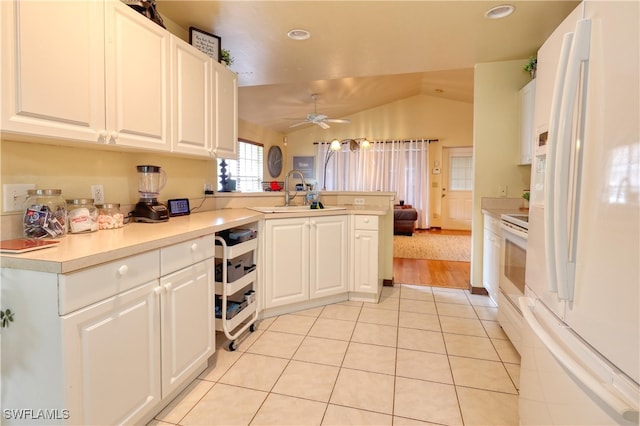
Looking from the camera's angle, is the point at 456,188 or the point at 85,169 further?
the point at 456,188

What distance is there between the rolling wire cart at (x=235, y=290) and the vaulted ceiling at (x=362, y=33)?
1571 mm

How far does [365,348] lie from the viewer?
2.26 metres

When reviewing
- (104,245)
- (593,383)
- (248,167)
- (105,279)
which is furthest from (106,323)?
(248,167)

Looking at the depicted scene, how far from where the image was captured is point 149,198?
81.0 inches

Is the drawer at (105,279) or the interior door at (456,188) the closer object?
the drawer at (105,279)

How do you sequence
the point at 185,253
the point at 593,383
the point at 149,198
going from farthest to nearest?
the point at 149,198 → the point at 185,253 → the point at 593,383

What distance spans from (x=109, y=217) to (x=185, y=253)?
462 millimetres

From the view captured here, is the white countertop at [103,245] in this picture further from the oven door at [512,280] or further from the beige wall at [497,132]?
the beige wall at [497,132]

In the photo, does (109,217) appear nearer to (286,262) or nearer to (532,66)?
(286,262)

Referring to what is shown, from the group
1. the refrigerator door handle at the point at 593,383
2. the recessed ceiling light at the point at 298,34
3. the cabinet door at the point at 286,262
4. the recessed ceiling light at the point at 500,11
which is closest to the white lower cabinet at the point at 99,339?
the cabinet door at the point at 286,262

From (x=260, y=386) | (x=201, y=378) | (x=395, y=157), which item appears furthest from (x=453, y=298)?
(x=395, y=157)

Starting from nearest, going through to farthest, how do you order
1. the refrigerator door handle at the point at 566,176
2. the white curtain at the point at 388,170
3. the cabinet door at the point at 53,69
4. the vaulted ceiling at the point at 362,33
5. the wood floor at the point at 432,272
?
the refrigerator door handle at the point at 566,176 → the cabinet door at the point at 53,69 → the vaulted ceiling at the point at 362,33 → the wood floor at the point at 432,272 → the white curtain at the point at 388,170

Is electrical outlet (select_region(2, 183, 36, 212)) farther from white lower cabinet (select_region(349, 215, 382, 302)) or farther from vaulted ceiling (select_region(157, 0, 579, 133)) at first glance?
white lower cabinet (select_region(349, 215, 382, 302))

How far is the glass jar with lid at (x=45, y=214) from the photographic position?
141 cm
